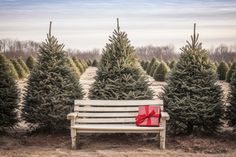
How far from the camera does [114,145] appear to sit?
8289mm

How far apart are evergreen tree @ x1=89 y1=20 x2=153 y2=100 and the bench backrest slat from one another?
0.45 m

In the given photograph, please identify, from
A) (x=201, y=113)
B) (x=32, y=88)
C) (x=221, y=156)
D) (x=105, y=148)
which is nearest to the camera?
(x=221, y=156)

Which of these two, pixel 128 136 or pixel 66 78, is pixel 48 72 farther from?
pixel 128 136

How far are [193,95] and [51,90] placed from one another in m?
3.43

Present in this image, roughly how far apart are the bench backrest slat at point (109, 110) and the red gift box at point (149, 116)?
20cm

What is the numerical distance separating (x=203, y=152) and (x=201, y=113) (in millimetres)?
1218

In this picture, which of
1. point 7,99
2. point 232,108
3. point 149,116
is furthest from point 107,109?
point 232,108

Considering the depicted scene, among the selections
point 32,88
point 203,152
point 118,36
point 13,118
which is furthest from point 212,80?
point 13,118

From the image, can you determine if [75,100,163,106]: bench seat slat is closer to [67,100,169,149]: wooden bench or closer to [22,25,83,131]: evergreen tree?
[67,100,169,149]: wooden bench

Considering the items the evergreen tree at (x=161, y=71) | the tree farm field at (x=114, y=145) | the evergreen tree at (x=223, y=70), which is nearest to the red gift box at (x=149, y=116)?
the tree farm field at (x=114, y=145)

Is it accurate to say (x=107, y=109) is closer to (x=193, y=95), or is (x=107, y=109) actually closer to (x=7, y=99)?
(x=193, y=95)

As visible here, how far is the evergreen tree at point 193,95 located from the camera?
8.68m

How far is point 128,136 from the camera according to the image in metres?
9.20

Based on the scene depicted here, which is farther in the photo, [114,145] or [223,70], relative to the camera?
[223,70]
